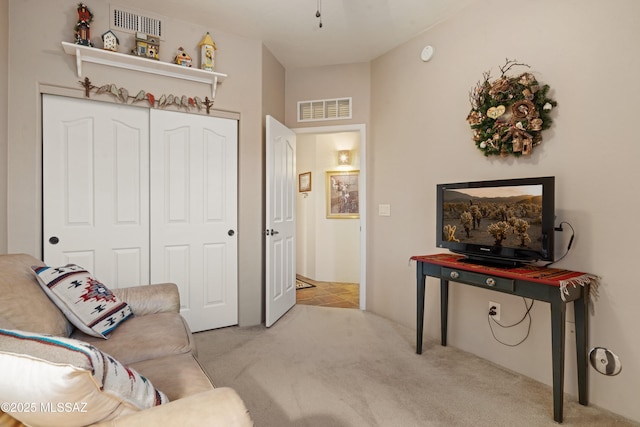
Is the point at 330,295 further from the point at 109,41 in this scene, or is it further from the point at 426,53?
the point at 109,41

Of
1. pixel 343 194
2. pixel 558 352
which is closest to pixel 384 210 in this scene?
pixel 343 194

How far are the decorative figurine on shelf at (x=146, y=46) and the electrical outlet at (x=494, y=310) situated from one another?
3252 mm

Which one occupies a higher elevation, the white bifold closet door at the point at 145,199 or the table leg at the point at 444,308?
the white bifold closet door at the point at 145,199

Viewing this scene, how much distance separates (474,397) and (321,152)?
407 centimetres

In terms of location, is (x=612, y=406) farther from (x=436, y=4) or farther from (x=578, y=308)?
(x=436, y=4)

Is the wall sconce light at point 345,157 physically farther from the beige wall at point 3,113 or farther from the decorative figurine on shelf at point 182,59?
the beige wall at point 3,113

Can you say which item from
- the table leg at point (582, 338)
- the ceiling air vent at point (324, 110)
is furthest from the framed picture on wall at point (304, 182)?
the table leg at point (582, 338)

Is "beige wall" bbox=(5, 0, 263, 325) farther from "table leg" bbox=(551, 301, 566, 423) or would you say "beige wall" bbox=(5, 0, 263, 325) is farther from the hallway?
"table leg" bbox=(551, 301, 566, 423)

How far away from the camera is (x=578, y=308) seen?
75.6 inches

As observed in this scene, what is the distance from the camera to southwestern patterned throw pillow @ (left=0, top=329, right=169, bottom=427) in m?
0.72

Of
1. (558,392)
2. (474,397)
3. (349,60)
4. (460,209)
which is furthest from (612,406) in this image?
(349,60)

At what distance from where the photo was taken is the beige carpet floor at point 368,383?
183 centimetres

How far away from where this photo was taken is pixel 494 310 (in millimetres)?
2479

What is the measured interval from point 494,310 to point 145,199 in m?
2.89
